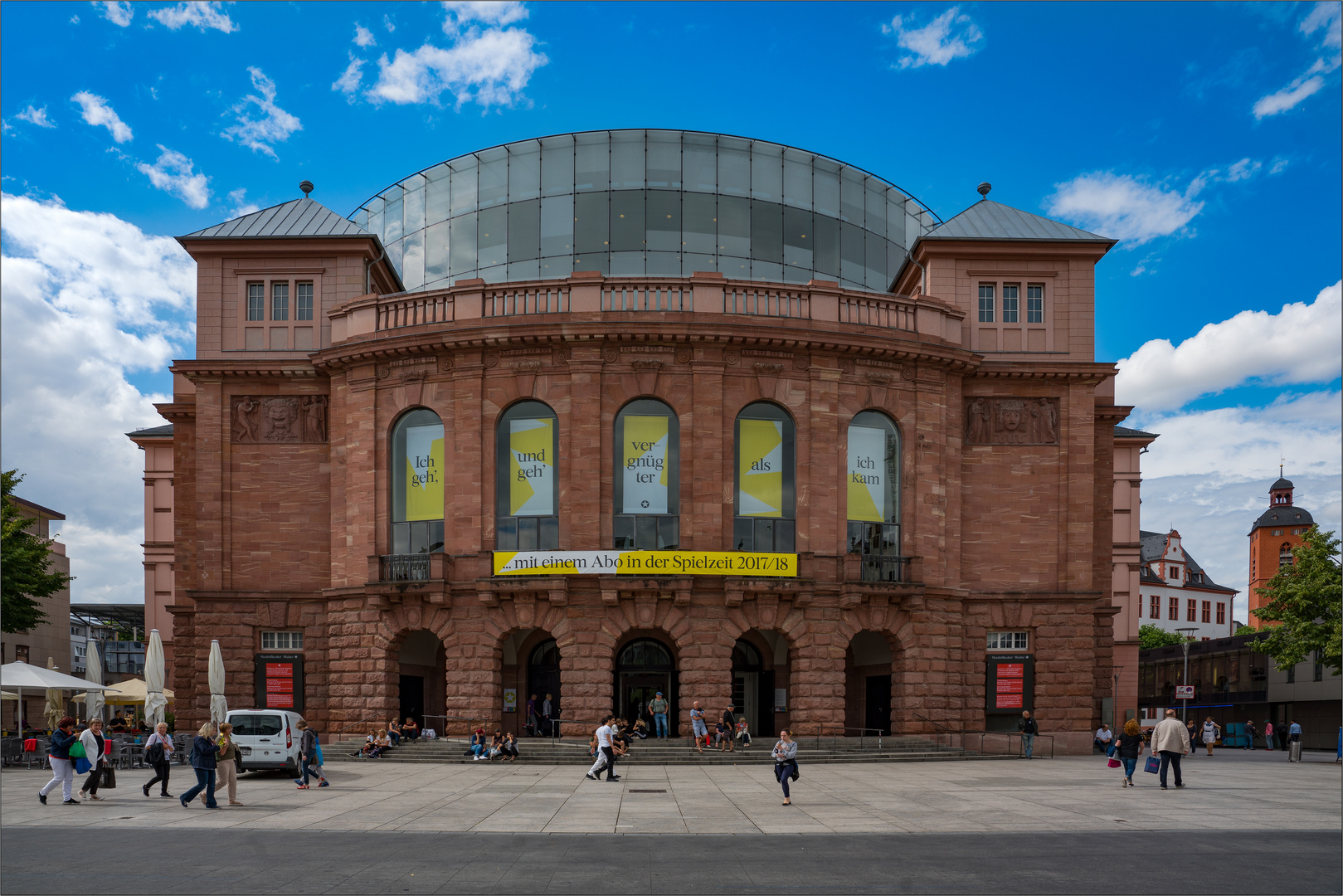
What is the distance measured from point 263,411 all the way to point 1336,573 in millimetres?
40652

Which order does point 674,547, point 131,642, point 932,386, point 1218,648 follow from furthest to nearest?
point 131,642 → point 1218,648 → point 932,386 → point 674,547

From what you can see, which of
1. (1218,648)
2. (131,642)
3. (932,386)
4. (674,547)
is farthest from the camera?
(131,642)

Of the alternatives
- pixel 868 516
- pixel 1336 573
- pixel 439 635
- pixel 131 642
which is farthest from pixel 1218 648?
pixel 131 642

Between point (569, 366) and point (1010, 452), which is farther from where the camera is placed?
point (1010, 452)

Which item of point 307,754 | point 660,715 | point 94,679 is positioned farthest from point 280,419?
point 307,754

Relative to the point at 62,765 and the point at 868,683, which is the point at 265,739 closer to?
the point at 62,765

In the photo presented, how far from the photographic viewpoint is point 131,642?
110 m

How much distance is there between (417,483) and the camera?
1556 inches

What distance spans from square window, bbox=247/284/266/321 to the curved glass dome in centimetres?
1019

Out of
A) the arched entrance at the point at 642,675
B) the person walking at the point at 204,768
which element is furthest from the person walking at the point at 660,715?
the person walking at the point at 204,768

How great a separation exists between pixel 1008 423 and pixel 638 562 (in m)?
15.8

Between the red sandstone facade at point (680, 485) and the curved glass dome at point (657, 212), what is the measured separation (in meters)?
7.35

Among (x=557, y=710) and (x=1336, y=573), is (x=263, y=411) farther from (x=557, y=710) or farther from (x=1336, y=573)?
(x=1336, y=573)

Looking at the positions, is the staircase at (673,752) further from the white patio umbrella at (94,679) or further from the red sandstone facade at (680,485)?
the white patio umbrella at (94,679)
